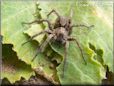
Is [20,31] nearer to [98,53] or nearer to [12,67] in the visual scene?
[12,67]

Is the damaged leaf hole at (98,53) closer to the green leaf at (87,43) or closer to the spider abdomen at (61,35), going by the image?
the green leaf at (87,43)

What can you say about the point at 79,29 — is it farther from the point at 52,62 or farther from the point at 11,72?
the point at 11,72

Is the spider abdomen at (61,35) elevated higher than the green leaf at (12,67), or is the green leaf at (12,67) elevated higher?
the spider abdomen at (61,35)

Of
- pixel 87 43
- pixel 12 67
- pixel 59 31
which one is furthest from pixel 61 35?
pixel 12 67

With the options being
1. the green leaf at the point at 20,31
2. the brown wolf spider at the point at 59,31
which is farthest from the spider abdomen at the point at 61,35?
the green leaf at the point at 20,31

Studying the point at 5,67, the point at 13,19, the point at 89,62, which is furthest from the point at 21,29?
the point at 89,62
